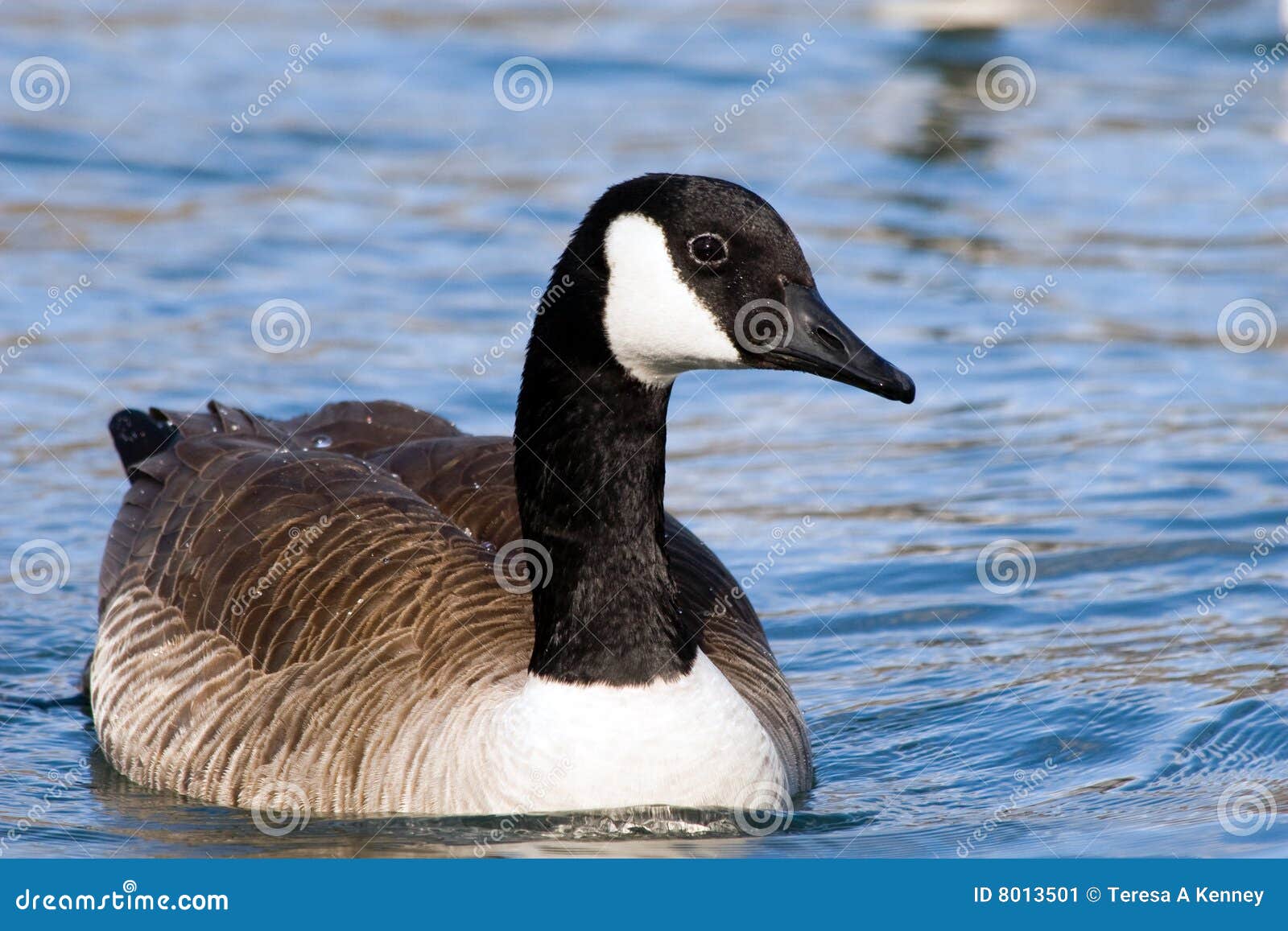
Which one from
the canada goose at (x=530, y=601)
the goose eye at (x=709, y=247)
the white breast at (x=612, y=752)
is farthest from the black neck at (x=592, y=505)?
the goose eye at (x=709, y=247)

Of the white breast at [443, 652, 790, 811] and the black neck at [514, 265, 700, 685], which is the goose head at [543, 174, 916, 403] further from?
the white breast at [443, 652, 790, 811]

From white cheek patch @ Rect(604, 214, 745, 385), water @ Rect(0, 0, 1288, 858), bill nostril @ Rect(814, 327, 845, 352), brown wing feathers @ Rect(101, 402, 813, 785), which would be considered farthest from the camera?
water @ Rect(0, 0, 1288, 858)

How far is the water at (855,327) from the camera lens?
29.6 ft

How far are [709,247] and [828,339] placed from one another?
57 centimetres

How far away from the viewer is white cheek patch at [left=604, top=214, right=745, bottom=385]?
24.0ft

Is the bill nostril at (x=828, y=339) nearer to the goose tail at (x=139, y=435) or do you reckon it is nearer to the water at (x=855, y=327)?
the water at (x=855, y=327)

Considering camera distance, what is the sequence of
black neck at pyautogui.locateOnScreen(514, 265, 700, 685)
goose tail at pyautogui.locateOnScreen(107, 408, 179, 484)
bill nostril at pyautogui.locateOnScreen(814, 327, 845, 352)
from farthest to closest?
goose tail at pyautogui.locateOnScreen(107, 408, 179, 484), black neck at pyautogui.locateOnScreen(514, 265, 700, 685), bill nostril at pyautogui.locateOnScreen(814, 327, 845, 352)

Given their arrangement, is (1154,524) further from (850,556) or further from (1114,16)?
(1114,16)

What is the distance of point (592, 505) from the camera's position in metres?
7.73

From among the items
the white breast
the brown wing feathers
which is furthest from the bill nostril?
the brown wing feathers

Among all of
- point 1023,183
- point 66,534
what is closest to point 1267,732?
point 66,534

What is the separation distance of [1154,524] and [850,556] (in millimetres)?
1933

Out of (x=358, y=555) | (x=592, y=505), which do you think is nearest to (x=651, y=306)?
(x=592, y=505)

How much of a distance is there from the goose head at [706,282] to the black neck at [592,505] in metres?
0.18
